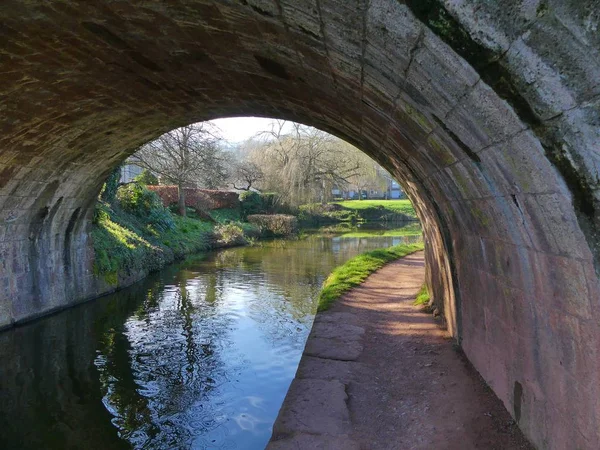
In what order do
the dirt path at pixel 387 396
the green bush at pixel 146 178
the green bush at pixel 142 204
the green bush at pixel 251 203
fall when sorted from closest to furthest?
the dirt path at pixel 387 396 → the green bush at pixel 142 204 → the green bush at pixel 146 178 → the green bush at pixel 251 203

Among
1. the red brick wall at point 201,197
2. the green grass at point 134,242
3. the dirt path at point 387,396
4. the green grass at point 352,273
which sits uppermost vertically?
the red brick wall at point 201,197

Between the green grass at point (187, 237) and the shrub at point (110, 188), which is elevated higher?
the shrub at point (110, 188)

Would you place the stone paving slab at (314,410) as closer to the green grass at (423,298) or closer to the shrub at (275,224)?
the green grass at (423,298)

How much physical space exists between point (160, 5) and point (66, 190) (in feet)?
27.3

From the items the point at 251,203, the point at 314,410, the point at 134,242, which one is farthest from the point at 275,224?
the point at 314,410

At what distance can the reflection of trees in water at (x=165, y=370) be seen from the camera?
6.15 meters

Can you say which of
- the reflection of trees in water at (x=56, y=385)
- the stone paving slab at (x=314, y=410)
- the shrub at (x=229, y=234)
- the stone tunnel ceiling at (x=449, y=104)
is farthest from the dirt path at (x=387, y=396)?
the shrub at (x=229, y=234)

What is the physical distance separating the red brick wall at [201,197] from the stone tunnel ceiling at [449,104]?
2420cm

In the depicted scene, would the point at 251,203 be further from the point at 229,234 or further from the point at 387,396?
the point at 387,396

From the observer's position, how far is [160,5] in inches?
161

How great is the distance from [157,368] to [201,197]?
89.5 ft

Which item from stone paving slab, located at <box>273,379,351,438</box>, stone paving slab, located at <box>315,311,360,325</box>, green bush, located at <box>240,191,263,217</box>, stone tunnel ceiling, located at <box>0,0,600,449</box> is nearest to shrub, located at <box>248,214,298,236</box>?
green bush, located at <box>240,191,263,217</box>

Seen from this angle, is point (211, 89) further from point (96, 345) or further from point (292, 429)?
point (96, 345)

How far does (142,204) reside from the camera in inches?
883
